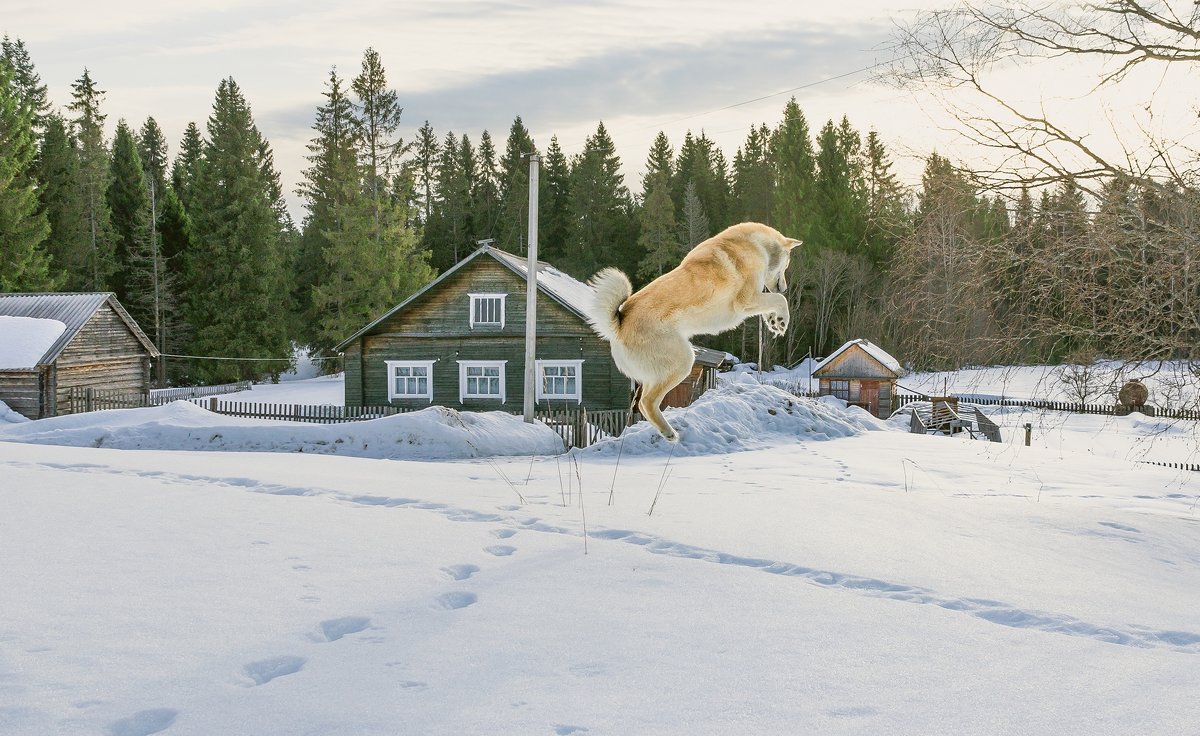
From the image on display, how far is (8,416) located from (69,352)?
3485mm

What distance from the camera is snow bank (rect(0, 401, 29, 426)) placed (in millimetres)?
24641

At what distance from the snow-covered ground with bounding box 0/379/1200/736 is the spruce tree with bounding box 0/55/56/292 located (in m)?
36.5

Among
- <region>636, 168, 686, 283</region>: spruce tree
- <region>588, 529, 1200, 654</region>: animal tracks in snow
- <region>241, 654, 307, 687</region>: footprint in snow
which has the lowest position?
<region>588, 529, 1200, 654</region>: animal tracks in snow

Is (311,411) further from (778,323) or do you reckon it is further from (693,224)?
(778,323)

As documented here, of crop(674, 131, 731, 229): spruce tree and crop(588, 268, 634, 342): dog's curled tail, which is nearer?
crop(588, 268, 634, 342): dog's curled tail

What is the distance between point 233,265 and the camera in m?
44.8

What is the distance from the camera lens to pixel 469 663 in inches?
121

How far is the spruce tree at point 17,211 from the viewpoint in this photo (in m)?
36.7

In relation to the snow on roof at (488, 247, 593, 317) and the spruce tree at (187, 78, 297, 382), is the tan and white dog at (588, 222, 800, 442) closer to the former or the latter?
the snow on roof at (488, 247, 593, 317)

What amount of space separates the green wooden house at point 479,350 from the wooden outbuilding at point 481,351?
0.11ft

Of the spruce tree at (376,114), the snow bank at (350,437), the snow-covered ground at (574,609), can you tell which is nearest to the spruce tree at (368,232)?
the spruce tree at (376,114)

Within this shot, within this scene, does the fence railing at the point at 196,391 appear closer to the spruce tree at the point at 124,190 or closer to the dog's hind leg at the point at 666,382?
the spruce tree at the point at 124,190

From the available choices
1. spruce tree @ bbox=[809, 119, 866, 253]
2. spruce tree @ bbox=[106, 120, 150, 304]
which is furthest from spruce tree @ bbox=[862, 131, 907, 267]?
spruce tree @ bbox=[106, 120, 150, 304]

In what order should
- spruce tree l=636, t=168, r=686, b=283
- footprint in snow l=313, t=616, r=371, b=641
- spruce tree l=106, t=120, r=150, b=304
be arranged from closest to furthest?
footprint in snow l=313, t=616, r=371, b=641, spruce tree l=636, t=168, r=686, b=283, spruce tree l=106, t=120, r=150, b=304
